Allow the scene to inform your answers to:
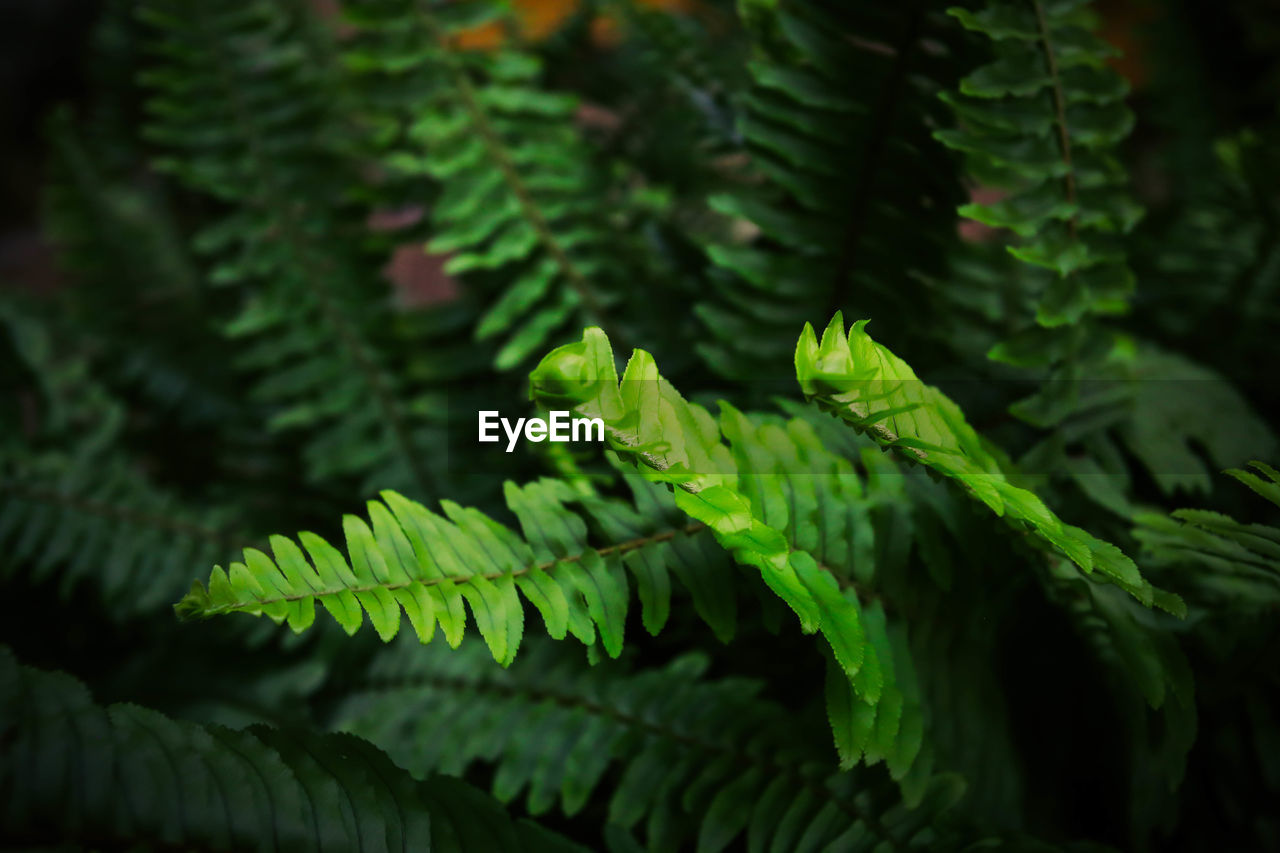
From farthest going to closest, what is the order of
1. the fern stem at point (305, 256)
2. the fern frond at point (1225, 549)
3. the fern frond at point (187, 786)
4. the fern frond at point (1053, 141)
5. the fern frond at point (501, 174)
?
the fern stem at point (305, 256), the fern frond at point (501, 174), the fern frond at point (1053, 141), the fern frond at point (1225, 549), the fern frond at point (187, 786)

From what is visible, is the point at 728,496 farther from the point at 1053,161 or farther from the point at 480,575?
the point at 1053,161

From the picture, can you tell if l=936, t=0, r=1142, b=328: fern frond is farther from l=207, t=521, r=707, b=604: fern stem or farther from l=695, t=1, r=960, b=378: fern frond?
l=207, t=521, r=707, b=604: fern stem

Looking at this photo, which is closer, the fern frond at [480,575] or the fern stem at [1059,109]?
the fern frond at [480,575]

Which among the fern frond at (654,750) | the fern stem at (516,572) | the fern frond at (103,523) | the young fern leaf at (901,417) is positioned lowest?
the fern frond at (103,523)

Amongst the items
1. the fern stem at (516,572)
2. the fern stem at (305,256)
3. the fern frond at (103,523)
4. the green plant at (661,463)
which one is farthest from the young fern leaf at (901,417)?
the fern frond at (103,523)

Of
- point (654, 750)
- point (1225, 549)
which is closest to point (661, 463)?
point (654, 750)

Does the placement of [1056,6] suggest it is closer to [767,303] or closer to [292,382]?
[767,303]

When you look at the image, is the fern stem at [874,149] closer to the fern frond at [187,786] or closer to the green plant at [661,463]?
the green plant at [661,463]
